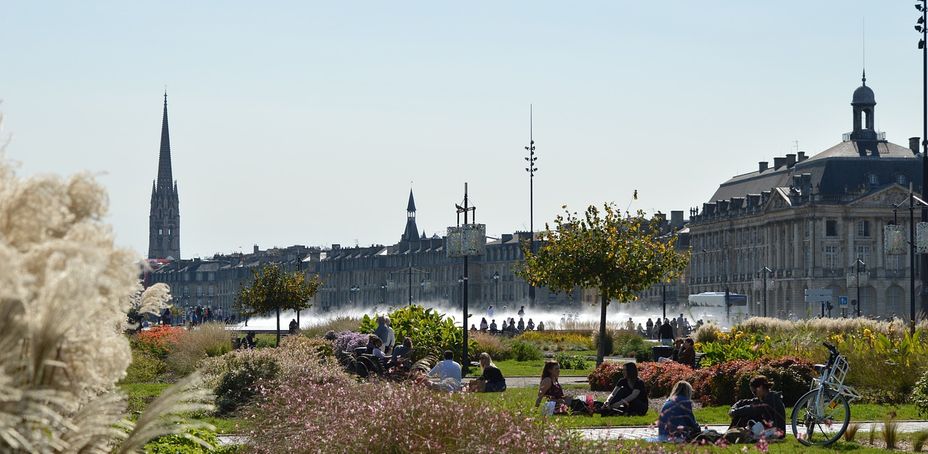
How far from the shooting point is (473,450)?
10070 millimetres

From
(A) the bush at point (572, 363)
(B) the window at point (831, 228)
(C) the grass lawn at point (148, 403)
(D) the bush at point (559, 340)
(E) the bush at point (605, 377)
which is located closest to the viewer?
(C) the grass lawn at point (148, 403)

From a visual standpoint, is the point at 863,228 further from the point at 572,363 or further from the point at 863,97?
the point at 572,363

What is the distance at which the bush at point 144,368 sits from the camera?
27438mm

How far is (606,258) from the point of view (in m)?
32.2

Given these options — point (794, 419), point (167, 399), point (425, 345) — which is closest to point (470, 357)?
point (425, 345)

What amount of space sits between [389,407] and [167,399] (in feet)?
20.5

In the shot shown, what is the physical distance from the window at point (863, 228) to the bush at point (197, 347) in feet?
269

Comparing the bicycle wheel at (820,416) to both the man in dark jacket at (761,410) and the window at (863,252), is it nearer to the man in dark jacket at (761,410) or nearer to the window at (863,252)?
the man in dark jacket at (761,410)

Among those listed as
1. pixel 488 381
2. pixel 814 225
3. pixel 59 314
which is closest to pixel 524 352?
pixel 488 381

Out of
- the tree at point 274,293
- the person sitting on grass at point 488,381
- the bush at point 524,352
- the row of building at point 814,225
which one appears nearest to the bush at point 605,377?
the person sitting on grass at point 488,381

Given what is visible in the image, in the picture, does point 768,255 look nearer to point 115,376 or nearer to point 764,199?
point 764,199

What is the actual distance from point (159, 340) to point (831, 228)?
82285 millimetres

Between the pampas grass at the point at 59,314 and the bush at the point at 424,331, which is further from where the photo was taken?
the bush at the point at 424,331

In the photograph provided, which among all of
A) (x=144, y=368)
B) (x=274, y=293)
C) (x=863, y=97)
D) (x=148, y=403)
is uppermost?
(x=863, y=97)
